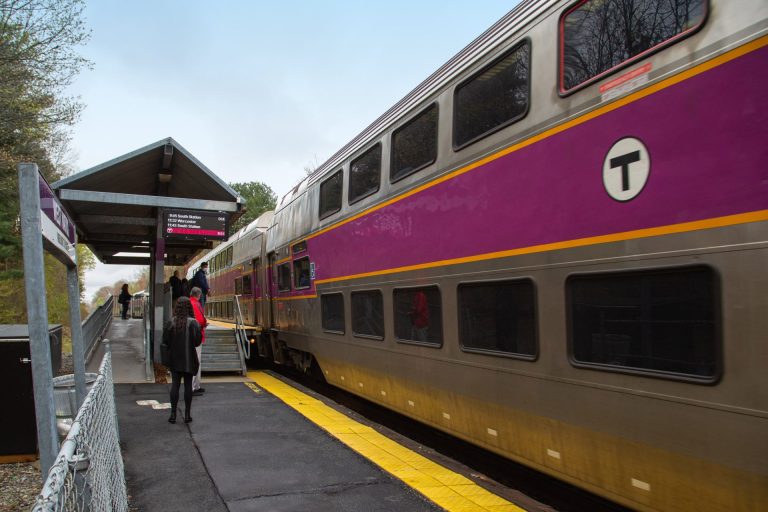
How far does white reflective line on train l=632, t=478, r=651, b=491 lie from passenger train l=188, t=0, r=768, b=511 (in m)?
0.02

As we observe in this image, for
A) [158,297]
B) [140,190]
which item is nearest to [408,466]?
[158,297]

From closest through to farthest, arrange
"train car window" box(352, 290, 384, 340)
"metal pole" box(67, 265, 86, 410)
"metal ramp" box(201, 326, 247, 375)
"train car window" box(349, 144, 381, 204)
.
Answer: "metal pole" box(67, 265, 86, 410), "train car window" box(352, 290, 384, 340), "train car window" box(349, 144, 381, 204), "metal ramp" box(201, 326, 247, 375)

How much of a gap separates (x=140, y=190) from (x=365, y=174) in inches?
245

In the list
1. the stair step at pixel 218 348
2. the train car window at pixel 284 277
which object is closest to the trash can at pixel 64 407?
the train car window at pixel 284 277

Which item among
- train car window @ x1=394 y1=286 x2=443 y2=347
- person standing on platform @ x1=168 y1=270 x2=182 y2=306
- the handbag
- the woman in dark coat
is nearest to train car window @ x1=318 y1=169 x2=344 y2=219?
train car window @ x1=394 y1=286 x2=443 y2=347

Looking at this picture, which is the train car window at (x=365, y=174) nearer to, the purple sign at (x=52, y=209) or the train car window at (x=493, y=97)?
the train car window at (x=493, y=97)

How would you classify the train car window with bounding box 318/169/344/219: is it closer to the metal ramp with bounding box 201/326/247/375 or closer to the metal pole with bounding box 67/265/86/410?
the metal ramp with bounding box 201/326/247/375

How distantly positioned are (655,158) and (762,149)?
2.05 feet

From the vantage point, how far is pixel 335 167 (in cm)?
942

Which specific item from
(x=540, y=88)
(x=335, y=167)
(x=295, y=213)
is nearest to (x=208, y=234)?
(x=295, y=213)

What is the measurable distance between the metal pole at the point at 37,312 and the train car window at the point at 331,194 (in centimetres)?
643

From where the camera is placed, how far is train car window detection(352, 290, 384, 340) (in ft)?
24.4

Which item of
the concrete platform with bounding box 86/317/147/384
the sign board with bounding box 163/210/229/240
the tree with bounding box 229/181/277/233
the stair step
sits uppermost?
the tree with bounding box 229/181/277/233

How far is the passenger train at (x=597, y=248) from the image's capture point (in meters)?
3.01
